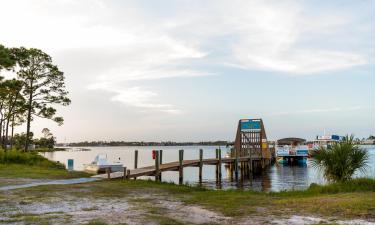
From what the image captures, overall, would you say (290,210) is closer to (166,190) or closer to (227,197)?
(227,197)

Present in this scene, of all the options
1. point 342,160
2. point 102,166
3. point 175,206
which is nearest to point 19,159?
point 102,166

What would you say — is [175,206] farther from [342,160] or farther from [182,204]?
[342,160]

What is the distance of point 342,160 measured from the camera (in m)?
18.0

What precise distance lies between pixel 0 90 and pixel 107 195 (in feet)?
77.7

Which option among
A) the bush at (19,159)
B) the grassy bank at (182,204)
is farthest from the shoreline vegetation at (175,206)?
the bush at (19,159)

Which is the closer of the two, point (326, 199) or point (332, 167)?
point (326, 199)

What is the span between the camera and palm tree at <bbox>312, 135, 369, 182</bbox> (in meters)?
17.9

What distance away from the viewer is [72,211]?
475 inches

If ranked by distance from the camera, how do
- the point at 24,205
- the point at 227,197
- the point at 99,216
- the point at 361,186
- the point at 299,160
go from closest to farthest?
the point at 99,216, the point at 24,205, the point at 227,197, the point at 361,186, the point at 299,160

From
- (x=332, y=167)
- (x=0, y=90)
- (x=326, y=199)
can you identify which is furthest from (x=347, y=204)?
(x=0, y=90)

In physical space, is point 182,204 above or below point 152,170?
below

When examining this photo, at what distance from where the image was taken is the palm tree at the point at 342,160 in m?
17.9

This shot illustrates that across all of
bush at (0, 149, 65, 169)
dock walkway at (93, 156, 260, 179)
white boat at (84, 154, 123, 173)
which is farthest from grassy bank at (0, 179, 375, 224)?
bush at (0, 149, 65, 169)

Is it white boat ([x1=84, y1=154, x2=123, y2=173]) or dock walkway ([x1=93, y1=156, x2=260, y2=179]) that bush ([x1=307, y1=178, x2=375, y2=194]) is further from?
white boat ([x1=84, y1=154, x2=123, y2=173])
